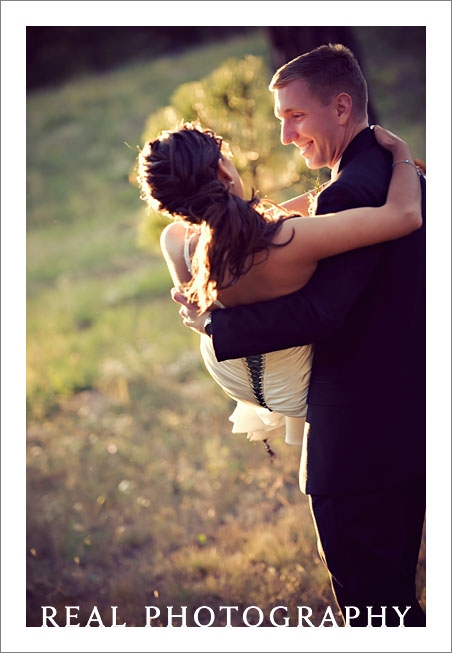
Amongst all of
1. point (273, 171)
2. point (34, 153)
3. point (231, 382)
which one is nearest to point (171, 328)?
point (273, 171)

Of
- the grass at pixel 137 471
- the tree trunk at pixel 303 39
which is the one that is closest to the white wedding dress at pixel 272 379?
the grass at pixel 137 471

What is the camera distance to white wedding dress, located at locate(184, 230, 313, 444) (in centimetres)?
197

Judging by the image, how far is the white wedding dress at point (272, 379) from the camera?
6.47 ft

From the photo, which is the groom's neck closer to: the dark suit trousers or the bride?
the bride

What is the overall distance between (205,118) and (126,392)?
2.61 m

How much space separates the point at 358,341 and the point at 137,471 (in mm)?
2899

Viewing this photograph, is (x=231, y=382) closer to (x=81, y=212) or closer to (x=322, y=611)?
(x=322, y=611)

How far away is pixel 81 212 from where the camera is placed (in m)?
11.3

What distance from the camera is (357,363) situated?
6.02 feet

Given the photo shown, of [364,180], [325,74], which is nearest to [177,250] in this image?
[364,180]

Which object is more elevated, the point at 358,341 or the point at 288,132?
the point at 288,132

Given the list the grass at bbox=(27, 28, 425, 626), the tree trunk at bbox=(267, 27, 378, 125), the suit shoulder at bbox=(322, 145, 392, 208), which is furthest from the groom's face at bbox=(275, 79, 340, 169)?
the grass at bbox=(27, 28, 425, 626)

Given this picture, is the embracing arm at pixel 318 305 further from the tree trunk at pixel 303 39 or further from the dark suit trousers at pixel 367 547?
the tree trunk at pixel 303 39

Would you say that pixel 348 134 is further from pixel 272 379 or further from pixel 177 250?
pixel 272 379
